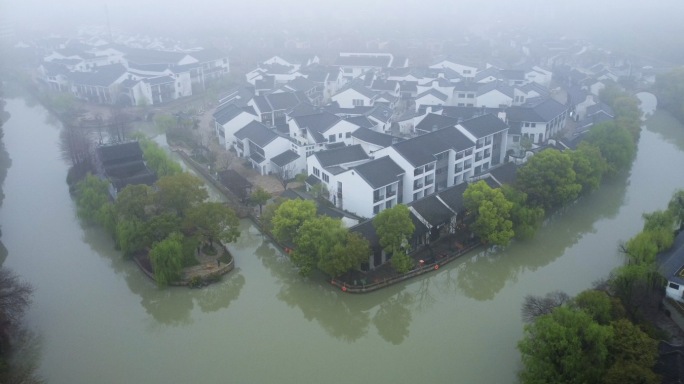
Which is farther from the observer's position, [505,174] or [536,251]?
[505,174]

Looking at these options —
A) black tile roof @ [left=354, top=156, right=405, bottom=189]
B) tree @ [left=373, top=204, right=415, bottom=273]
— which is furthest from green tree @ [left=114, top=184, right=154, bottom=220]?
tree @ [left=373, top=204, right=415, bottom=273]

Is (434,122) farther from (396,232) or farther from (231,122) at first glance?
(396,232)

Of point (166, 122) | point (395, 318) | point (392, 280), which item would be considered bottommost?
point (395, 318)

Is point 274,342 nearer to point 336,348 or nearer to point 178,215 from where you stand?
point 336,348

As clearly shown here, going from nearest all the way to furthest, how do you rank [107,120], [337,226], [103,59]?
[337,226]
[107,120]
[103,59]

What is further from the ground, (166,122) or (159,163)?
(159,163)

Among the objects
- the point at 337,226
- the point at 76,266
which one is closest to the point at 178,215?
the point at 76,266

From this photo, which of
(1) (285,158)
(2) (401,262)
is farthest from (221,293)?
(1) (285,158)
